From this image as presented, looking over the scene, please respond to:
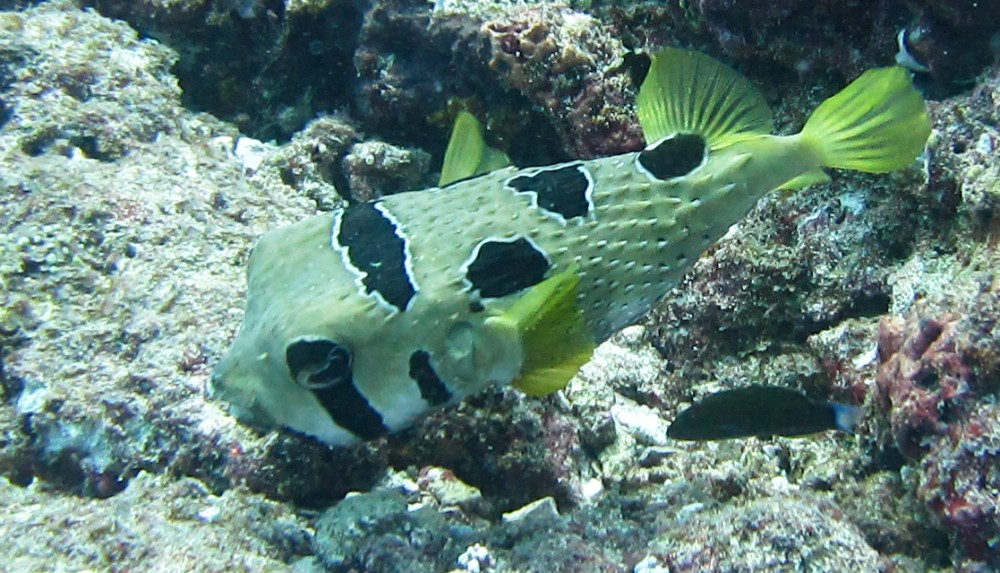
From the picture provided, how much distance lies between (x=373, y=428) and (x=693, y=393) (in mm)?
1870

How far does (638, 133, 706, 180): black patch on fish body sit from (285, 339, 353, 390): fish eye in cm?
139

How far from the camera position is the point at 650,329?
4.08 metres

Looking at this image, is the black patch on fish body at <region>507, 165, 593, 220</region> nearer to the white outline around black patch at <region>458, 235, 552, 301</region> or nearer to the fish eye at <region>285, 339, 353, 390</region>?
the white outline around black patch at <region>458, 235, 552, 301</region>

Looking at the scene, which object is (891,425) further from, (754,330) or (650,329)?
(650,329)

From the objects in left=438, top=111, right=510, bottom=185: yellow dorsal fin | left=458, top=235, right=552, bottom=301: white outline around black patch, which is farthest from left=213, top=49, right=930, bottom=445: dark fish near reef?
left=438, top=111, right=510, bottom=185: yellow dorsal fin

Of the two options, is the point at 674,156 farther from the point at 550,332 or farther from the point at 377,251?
the point at 377,251

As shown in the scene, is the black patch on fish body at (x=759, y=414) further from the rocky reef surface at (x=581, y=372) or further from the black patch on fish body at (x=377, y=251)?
the black patch on fish body at (x=377, y=251)

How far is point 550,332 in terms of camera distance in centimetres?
253

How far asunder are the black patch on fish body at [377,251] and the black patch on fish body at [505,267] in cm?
24

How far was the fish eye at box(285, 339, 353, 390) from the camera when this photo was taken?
240cm

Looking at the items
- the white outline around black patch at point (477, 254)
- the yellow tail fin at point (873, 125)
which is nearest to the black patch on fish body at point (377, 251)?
the white outline around black patch at point (477, 254)

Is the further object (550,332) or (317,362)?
(550,332)

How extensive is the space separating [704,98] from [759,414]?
1.34m

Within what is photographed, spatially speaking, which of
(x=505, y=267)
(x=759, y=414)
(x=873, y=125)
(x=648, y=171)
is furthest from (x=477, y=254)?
(x=873, y=125)
